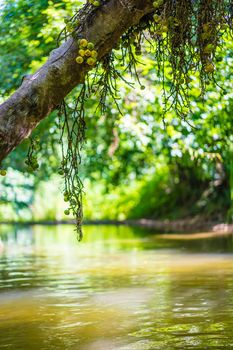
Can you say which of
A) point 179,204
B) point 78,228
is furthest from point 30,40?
point 179,204

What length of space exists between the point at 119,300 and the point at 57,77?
3.64 metres

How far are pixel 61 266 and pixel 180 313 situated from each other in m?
4.56

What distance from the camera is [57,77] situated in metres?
3.34

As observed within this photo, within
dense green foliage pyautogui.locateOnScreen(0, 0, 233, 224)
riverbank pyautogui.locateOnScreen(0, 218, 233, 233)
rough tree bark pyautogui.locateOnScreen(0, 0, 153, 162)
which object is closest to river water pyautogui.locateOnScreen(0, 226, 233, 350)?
dense green foliage pyautogui.locateOnScreen(0, 0, 233, 224)

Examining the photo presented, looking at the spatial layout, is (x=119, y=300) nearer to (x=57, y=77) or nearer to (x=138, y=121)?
(x=57, y=77)

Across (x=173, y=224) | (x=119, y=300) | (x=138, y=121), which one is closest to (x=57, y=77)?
(x=119, y=300)

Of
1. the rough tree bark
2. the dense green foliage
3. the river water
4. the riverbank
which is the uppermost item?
the dense green foliage

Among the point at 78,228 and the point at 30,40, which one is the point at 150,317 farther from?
the point at 30,40

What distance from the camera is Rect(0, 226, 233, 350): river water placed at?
15.8ft

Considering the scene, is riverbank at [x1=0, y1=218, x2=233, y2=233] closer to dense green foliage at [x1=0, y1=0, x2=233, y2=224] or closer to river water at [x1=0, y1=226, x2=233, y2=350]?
dense green foliage at [x1=0, y1=0, x2=233, y2=224]

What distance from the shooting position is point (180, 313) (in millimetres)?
5754

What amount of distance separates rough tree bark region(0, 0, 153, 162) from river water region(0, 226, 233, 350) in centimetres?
198

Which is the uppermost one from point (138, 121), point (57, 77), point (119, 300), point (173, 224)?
point (138, 121)

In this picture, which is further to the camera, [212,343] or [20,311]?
[20,311]
